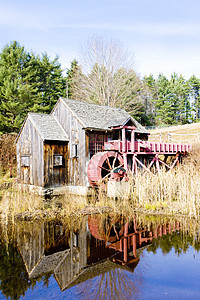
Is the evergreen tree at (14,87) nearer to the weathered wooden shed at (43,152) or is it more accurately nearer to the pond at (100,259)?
the weathered wooden shed at (43,152)

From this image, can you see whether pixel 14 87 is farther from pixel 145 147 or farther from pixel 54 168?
pixel 145 147

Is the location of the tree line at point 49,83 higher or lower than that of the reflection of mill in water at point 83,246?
higher

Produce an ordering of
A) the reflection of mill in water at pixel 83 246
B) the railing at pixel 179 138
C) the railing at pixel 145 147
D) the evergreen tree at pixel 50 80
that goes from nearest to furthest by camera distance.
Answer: the reflection of mill in water at pixel 83 246 → the railing at pixel 145 147 → the railing at pixel 179 138 → the evergreen tree at pixel 50 80

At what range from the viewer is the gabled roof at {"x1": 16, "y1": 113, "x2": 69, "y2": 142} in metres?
14.7

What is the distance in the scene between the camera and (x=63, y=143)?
15.4 meters

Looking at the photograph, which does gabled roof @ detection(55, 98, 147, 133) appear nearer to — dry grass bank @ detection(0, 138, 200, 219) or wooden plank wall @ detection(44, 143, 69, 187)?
wooden plank wall @ detection(44, 143, 69, 187)

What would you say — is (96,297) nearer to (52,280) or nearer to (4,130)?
(52,280)

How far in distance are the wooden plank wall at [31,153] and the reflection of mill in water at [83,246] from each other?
19.9 ft

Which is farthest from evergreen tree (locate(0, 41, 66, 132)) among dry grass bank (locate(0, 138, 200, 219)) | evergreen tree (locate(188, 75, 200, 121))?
evergreen tree (locate(188, 75, 200, 121))

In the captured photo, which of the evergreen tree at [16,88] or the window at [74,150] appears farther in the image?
the evergreen tree at [16,88]

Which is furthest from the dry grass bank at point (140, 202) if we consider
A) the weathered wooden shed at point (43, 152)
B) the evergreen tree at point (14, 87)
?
the evergreen tree at point (14, 87)

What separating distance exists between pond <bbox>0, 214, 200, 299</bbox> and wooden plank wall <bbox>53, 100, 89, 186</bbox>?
556cm

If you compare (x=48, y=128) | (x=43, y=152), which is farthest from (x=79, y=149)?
(x=48, y=128)

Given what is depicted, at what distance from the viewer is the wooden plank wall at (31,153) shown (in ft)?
48.1
